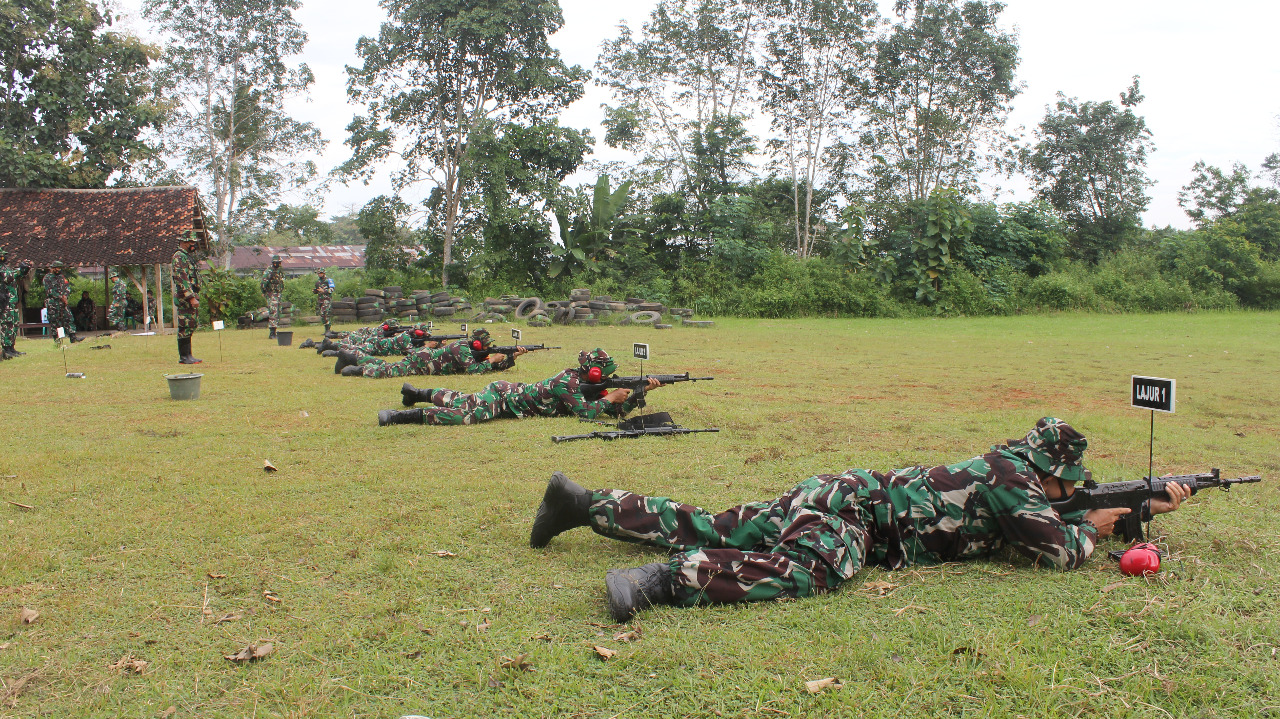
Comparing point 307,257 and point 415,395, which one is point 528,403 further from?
point 307,257

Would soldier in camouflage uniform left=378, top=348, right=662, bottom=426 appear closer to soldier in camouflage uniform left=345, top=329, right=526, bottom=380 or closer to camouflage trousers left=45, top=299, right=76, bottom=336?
soldier in camouflage uniform left=345, top=329, right=526, bottom=380

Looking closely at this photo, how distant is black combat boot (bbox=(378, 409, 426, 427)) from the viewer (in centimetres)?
689

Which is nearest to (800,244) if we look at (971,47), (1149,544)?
(971,47)

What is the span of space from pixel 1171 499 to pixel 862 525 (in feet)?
4.96

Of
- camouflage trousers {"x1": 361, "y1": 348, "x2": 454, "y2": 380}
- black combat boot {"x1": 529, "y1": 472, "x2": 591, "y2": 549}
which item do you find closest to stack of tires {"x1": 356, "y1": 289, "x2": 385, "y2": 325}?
camouflage trousers {"x1": 361, "y1": 348, "x2": 454, "y2": 380}

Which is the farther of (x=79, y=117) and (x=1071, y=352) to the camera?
(x=79, y=117)

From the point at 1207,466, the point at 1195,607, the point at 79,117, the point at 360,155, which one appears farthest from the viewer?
the point at 360,155

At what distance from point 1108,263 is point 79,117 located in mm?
33541

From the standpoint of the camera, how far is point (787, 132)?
28.2m

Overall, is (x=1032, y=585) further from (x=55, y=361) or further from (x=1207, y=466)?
(x=55, y=361)

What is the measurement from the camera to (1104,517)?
11.8 feet

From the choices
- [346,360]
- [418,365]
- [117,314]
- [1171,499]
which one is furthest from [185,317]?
[1171,499]

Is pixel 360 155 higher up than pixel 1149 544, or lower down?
higher up

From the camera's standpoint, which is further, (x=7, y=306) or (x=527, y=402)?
(x=7, y=306)
